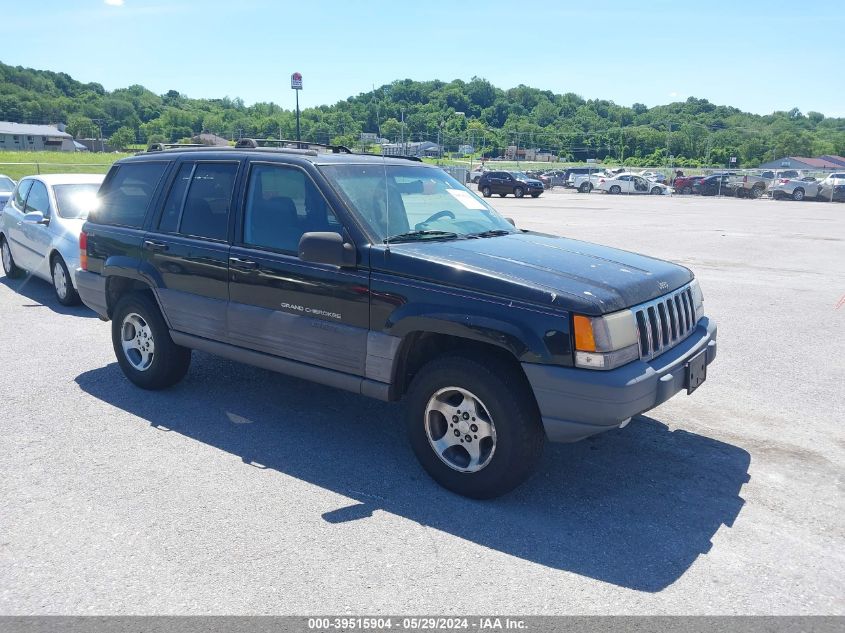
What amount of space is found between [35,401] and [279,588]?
11.3 ft

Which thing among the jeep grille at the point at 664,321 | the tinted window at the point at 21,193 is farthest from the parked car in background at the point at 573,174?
the jeep grille at the point at 664,321

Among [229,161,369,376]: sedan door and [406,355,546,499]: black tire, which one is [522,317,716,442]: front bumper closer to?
[406,355,546,499]: black tire

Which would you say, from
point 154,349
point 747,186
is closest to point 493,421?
point 154,349

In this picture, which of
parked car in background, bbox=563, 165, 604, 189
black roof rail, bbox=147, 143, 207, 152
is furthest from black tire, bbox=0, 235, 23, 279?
parked car in background, bbox=563, 165, 604, 189

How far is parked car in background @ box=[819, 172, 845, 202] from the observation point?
4091 centimetres

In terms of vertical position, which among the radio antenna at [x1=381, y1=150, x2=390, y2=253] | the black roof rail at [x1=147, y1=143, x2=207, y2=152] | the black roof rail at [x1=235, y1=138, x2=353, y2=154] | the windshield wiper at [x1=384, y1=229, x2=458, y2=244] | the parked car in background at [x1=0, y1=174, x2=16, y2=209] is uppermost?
the black roof rail at [x1=235, y1=138, x2=353, y2=154]

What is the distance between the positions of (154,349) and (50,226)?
469 centimetres

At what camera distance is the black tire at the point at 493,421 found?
379 cm

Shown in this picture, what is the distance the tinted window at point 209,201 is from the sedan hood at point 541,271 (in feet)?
4.94

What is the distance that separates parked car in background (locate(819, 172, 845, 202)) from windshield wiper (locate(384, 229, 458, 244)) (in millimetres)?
43764

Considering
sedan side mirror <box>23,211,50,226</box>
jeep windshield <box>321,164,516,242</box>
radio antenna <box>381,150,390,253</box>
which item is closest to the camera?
radio antenna <box>381,150,390,253</box>

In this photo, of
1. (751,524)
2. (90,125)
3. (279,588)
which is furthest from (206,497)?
(90,125)

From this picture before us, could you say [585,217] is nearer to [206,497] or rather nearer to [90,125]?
[206,497]

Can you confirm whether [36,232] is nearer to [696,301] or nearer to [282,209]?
[282,209]
